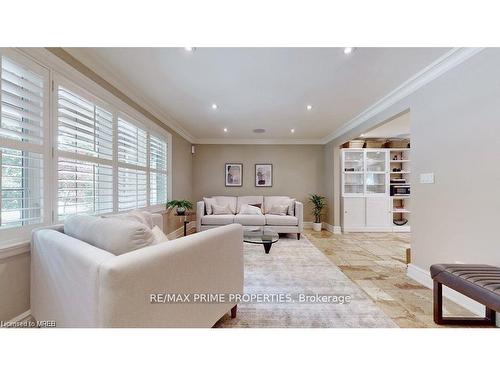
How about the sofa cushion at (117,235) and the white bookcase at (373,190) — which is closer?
the sofa cushion at (117,235)

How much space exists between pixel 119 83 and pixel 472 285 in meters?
3.73

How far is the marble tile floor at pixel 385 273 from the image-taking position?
5.97 feet

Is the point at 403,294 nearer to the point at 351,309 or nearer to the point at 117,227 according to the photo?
the point at 351,309

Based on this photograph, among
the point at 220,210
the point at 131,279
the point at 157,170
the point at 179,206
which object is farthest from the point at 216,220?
the point at 131,279

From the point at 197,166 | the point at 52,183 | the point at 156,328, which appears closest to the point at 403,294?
the point at 156,328

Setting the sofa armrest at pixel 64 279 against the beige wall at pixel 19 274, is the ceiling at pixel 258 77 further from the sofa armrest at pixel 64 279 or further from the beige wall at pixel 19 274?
the sofa armrest at pixel 64 279

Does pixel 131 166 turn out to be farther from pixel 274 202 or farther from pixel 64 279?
pixel 274 202

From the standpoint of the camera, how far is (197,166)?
584cm

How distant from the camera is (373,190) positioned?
534 cm

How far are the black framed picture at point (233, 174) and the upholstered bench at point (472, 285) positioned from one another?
4543mm

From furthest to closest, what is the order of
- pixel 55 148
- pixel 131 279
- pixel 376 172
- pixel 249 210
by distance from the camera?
1. pixel 376 172
2. pixel 249 210
3. pixel 55 148
4. pixel 131 279

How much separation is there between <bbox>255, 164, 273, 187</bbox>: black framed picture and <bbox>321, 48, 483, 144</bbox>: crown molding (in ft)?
8.11

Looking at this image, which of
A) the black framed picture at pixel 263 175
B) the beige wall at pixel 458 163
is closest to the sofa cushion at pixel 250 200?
the black framed picture at pixel 263 175

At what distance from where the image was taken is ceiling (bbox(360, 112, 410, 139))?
426 centimetres
